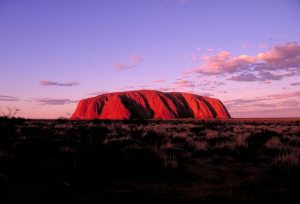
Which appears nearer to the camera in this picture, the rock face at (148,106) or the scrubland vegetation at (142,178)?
the scrubland vegetation at (142,178)

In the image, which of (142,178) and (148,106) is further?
(148,106)

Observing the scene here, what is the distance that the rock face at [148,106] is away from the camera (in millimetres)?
69688

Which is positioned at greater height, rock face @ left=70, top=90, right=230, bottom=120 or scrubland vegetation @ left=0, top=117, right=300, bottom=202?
rock face @ left=70, top=90, right=230, bottom=120

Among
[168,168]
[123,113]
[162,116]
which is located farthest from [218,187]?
[162,116]

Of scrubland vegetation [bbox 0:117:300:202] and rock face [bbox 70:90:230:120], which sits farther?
rock face [bbox 70:90:230:120]

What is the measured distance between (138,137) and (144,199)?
345 inches

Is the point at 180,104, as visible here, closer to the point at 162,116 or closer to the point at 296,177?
the point at 162,116

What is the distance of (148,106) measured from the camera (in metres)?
75.3

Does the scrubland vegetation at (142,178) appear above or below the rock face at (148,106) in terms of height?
below

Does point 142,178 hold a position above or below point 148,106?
below

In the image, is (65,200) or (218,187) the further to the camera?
(218,187)

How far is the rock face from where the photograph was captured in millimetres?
69688

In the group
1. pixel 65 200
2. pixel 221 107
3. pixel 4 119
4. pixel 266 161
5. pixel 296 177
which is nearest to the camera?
pixel 65 200

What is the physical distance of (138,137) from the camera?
12.5 m
